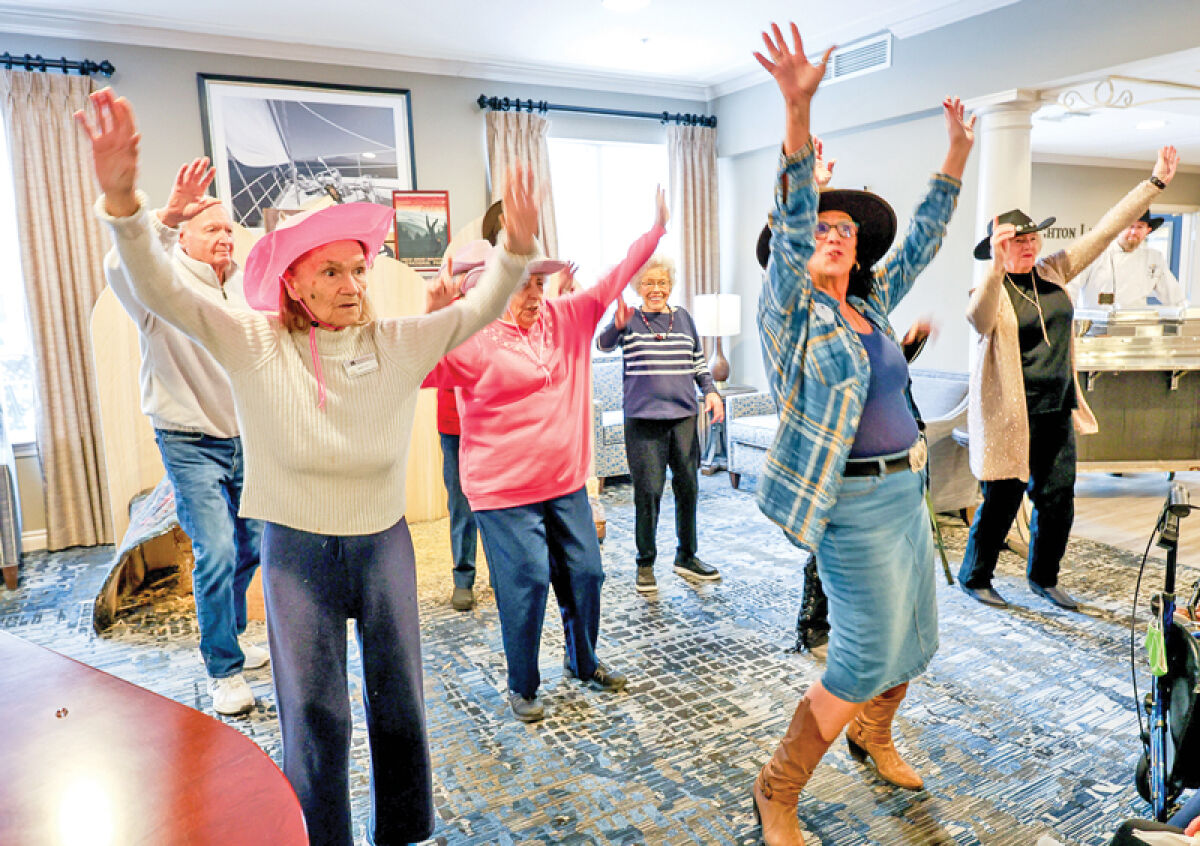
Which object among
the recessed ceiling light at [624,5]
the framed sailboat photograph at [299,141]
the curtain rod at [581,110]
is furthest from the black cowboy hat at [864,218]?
the curtain rod at [581,110]

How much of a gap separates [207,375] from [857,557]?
75.4 inches

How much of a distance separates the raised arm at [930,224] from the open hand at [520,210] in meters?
0.86

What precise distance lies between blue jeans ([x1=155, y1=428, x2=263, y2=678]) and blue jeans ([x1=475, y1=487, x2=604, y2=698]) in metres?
0.83

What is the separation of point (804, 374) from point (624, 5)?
11.1 ft

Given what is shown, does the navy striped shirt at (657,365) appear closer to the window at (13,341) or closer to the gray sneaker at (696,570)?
the gray sneaker at (696,570)

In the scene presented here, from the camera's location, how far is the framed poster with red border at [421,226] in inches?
207

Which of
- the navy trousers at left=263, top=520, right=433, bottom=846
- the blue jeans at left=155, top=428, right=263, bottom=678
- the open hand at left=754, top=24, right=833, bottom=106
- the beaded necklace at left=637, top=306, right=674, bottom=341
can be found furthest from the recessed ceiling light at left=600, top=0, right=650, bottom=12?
the navy trousers at left=263, top=520, right=433, bottom=846

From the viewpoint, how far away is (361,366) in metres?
1.47

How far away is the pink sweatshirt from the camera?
2.16 meters

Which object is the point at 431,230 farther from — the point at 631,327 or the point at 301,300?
the point at 301,300

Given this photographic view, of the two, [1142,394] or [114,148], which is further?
[1142,394]

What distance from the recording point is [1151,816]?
1791 mm

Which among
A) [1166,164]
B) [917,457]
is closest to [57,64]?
[917,457]

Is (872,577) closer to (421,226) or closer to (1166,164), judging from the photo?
(1166,164)
